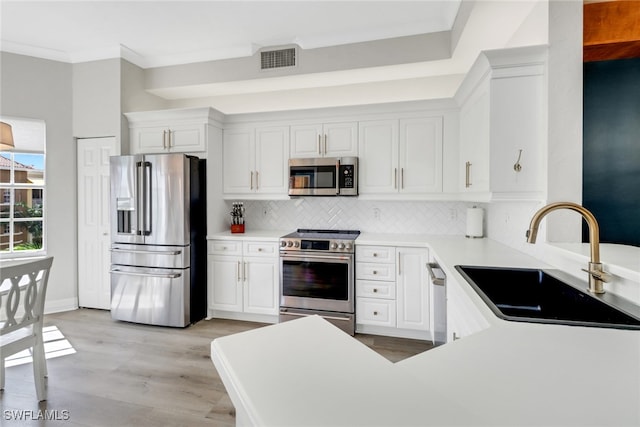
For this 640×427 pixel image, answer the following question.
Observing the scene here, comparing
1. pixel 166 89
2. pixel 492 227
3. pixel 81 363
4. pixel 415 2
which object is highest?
pixel 415 2

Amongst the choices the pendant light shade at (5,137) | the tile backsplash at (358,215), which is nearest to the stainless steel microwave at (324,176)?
the tile backsplash at (358,215)

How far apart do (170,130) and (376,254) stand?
2.69m

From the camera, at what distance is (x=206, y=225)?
346 cm

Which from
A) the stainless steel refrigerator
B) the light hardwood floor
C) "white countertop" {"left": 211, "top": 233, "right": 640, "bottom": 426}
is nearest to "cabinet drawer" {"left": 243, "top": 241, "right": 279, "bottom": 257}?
the stainless steel refrigerator

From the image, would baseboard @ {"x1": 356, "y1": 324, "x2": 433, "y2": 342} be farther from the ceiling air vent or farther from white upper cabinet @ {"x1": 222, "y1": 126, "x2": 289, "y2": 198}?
the ceiling air vent

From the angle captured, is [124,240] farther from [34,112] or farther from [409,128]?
[409,128]

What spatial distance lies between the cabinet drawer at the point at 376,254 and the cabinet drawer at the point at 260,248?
879 millimetres

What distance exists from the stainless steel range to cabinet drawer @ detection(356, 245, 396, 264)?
0.08m

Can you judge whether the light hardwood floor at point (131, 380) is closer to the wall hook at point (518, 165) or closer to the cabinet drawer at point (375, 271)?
the cabinet drawer at point (375, 271)

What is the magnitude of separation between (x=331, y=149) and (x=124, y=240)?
2439 millimetres

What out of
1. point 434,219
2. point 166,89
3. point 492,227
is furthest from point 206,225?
point 492,227

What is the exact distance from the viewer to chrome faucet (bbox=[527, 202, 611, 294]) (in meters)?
1.21

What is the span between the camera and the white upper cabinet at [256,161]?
3480 mm

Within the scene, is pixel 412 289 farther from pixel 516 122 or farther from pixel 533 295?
pixel 516 122
